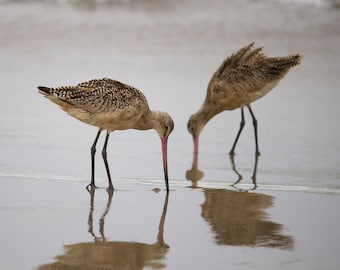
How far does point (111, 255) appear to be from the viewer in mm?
5023

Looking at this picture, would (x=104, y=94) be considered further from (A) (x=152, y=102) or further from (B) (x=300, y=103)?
(B) (x=300, y=103)

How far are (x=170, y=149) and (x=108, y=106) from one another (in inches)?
68.3

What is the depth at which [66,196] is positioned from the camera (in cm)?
652

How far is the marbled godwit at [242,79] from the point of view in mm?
9500

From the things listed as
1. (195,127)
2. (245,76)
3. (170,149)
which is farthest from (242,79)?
(170,149)

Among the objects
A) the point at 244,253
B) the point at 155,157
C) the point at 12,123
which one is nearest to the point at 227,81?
the point at 155,157

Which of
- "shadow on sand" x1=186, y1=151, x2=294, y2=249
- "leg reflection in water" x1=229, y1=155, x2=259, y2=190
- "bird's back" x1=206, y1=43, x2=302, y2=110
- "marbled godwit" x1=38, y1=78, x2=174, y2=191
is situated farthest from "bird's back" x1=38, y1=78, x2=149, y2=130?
"bird's back" x1=206, y1=43, x2=302, y2=110

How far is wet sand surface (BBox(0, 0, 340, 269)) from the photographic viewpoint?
17.1 feet

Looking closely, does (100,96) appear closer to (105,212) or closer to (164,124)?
(164,124)

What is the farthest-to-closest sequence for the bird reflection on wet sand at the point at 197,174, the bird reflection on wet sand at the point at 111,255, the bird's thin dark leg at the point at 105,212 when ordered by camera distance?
1. the bird reflection on wet sand at the point at 197,174
2. the bird's thin dark leg at the point at 105,212
3. the bird reflection on wet sand at the point at 111,255

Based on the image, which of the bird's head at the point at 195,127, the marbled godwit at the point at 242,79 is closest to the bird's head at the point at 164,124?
the bird's head at the point at 195,127

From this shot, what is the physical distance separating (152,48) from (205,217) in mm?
8795

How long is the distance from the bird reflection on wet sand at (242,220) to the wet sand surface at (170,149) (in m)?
0.01

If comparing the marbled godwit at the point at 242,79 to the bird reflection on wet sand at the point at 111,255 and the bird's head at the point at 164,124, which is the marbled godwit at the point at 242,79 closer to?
the bird's head at the point at 164,124
